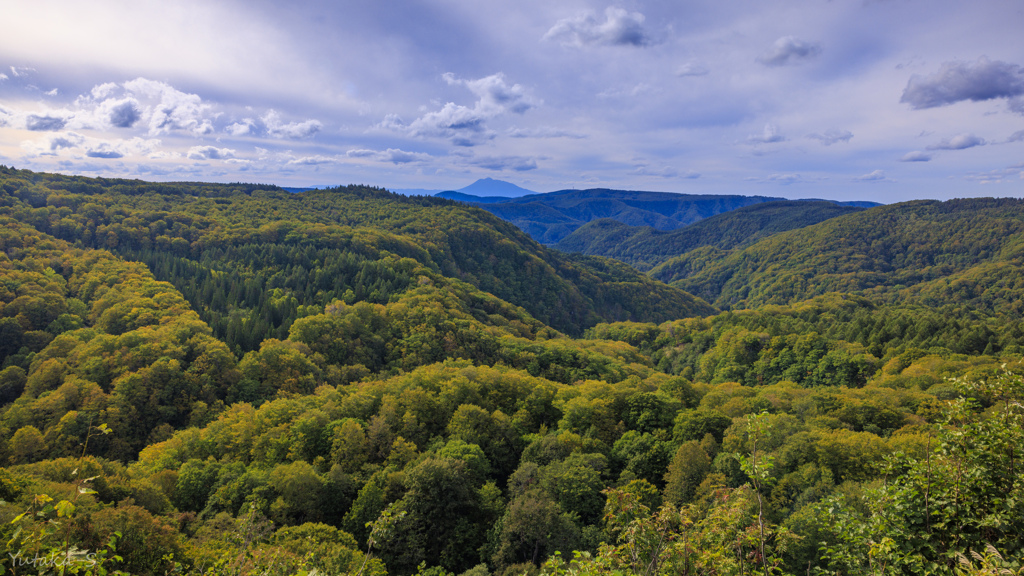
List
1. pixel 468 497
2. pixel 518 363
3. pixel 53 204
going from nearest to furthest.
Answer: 1. pixel 468 497
2. pixel 518 363
3. pixel 53 204

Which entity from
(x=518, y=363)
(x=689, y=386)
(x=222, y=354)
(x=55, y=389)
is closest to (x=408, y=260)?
(x=518, y=363)

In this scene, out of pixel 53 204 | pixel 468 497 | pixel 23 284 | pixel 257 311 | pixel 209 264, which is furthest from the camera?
pixel 53 204

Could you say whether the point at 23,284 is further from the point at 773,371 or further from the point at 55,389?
the point at 773,371

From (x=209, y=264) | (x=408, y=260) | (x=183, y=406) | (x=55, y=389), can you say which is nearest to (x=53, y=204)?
(x=209, y=264)

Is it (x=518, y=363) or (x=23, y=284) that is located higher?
(x=23, y=284)

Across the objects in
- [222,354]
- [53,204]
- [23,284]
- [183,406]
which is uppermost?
[53,204]

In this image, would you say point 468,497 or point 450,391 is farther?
point 450,391
